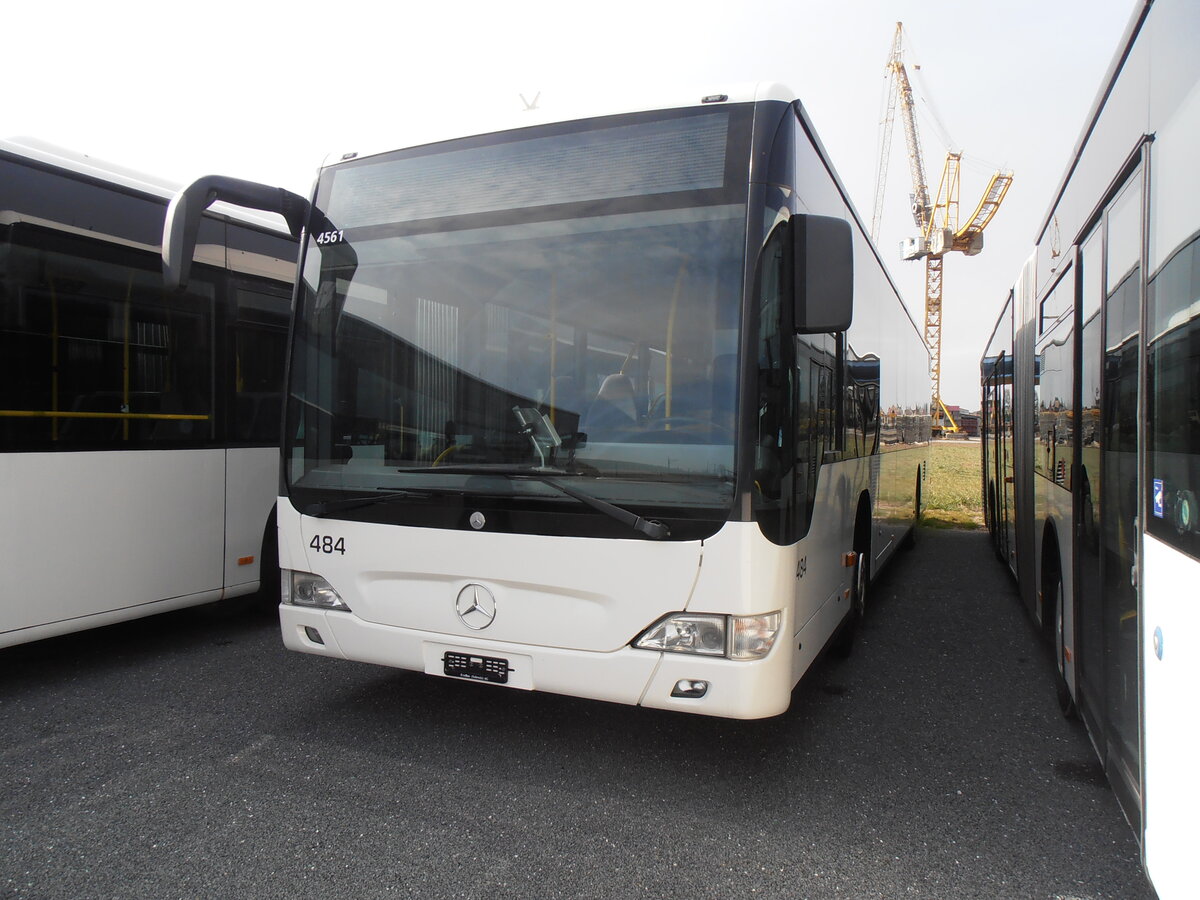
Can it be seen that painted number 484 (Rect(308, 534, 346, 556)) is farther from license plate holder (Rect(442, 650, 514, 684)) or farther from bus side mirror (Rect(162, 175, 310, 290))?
bus side mirror (Rect(162, 175, 310, 290))

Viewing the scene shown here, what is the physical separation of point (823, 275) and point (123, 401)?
406 centimetres

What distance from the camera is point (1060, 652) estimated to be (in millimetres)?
4691

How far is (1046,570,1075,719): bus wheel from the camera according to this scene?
4.50 meters

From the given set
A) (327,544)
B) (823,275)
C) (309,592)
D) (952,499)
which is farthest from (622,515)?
(952,499)

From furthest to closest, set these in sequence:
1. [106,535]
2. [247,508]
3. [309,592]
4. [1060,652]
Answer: [247,508]
[106,535]
[1060,652]
[309,592]

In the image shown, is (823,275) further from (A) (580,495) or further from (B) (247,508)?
(B) (247,508)

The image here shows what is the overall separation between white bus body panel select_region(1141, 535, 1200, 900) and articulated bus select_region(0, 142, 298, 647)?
5.04 m

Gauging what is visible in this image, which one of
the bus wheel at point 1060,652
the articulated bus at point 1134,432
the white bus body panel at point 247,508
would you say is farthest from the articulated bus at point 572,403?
the white bus body panel at point 247,508

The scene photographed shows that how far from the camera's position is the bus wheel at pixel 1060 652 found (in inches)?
177

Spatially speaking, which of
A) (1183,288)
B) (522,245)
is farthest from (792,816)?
(522,245)

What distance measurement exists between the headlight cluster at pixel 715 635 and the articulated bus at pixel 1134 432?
121 cm

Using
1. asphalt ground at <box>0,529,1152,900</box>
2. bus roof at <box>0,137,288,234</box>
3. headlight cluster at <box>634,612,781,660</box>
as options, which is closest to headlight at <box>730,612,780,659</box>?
headlight cluster at <box>634,612,781,660</box>

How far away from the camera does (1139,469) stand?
8.46ft

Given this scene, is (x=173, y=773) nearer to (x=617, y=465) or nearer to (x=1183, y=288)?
(x=617, y=465)
